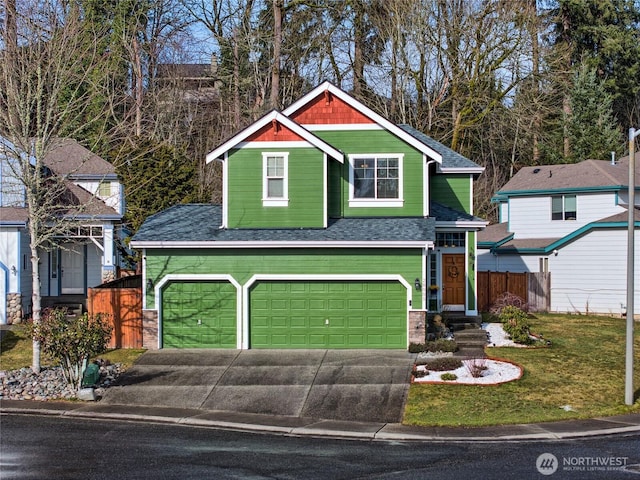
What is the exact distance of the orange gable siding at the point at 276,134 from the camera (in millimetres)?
26844

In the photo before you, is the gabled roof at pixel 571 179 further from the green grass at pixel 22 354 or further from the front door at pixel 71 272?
the green grass at pixel 22 354

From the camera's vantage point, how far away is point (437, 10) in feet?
147

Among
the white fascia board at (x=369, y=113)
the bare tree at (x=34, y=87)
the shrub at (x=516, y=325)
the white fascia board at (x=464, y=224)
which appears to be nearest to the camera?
the bare tree at (x=34, y=87)

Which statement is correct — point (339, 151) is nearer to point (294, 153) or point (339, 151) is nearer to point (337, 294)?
point (294, 153)

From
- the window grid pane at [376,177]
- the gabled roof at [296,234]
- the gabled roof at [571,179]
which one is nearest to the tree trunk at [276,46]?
the gabled roof at [571,179]

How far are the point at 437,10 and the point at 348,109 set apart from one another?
18.8 meters

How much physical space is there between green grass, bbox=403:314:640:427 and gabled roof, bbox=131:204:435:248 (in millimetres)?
4700

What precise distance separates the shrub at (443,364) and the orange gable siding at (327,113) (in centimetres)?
952

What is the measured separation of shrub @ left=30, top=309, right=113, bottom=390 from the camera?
70.4 ft

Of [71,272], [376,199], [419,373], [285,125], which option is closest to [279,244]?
[285,125]

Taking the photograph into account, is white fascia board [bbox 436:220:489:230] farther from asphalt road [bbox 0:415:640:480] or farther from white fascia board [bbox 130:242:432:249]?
asphalt road [bbox 0:415:640:480]

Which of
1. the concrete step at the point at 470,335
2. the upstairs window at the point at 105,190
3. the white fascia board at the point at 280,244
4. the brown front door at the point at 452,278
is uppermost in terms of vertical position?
the upstairs window at the point at 105,190

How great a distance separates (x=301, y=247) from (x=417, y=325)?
14.7 ft

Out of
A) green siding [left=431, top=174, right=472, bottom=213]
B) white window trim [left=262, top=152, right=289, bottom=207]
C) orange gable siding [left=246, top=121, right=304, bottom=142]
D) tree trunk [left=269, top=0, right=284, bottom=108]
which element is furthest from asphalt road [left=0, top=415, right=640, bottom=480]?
tree trunk [left=269, top=0, right=284, bottom=108]
